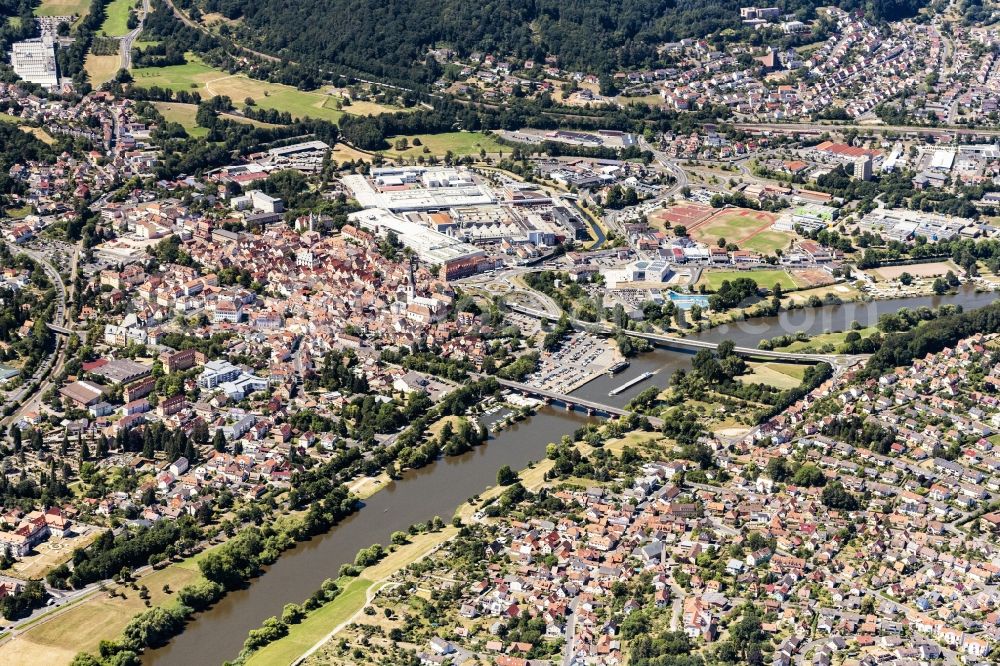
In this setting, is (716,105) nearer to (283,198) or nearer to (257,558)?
(283,198)

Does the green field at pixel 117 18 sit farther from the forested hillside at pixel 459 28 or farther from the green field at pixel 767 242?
the green field at pixel 767 242

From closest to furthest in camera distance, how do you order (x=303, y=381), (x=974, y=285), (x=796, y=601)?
1. (x=796, y=601)
2. (x=303, y=381)
3. (x=974, y=285)

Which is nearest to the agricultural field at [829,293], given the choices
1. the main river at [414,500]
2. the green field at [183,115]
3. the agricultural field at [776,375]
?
the main river at [414,500]

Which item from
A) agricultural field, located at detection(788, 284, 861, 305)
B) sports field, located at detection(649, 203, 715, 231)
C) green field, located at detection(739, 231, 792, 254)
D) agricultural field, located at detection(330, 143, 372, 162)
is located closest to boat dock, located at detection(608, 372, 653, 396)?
agricultural field, located at detection(788, 284, 861, 305)

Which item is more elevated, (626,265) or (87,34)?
(87,34)

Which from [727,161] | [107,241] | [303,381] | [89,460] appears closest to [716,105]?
[727,161]

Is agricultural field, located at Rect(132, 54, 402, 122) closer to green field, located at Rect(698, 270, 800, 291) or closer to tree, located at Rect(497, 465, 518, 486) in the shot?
green field, located at Rect(698, 270, 800, 291)

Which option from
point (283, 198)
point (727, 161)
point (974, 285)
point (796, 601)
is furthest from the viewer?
point (727, 161)
